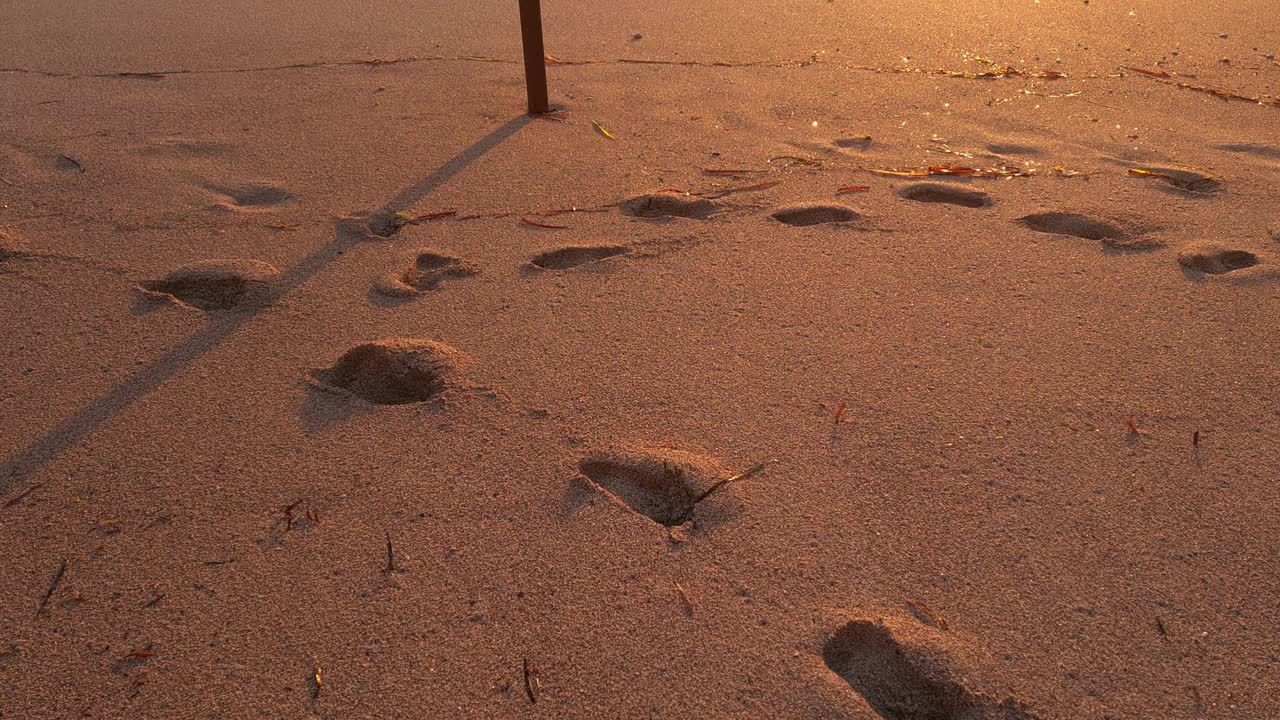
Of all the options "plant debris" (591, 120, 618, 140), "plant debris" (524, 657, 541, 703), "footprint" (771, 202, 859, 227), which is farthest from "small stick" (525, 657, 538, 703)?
"plant debris" (591, 120, 618, 140)

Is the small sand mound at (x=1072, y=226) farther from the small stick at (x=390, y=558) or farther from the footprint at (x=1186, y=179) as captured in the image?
the small stick at (x=390, y=558)

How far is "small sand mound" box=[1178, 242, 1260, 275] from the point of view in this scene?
6.62ft

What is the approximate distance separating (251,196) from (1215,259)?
225cm

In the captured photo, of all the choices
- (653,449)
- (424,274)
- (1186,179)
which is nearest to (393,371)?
(424,274)

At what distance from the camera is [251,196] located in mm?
2383

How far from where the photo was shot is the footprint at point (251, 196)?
2.33m

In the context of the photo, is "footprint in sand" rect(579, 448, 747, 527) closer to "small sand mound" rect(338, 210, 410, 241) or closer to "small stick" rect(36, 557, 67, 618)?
"small stick" rect(36, 557, 67, 618)

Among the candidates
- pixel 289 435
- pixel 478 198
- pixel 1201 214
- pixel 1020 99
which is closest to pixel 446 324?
pixel 289 435

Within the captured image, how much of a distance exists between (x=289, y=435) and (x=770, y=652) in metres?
0.85

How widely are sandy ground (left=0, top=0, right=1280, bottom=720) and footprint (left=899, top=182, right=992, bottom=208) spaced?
2 cm

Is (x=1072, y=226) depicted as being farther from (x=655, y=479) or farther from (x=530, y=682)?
(x=530, y=682)

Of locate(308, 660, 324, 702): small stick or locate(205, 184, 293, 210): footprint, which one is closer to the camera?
locate(308, 660, 324, 702): small stick

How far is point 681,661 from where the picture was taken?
1152mm

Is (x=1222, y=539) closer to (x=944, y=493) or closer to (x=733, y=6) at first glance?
(x=944, y=493)
